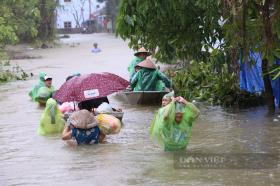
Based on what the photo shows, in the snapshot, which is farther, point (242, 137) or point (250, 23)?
point (242, 137)

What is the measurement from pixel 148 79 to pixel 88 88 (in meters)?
3.48

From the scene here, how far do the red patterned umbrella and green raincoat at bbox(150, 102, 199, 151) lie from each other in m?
1.88

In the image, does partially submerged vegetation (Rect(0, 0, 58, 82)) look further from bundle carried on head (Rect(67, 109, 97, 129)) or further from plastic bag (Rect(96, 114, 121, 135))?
bundle carried on head (Rect(67, 109, 97, 129))

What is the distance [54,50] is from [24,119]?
2816 centimetres

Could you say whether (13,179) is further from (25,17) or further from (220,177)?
(25,17)

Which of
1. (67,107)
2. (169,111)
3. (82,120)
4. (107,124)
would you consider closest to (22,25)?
(67,107)

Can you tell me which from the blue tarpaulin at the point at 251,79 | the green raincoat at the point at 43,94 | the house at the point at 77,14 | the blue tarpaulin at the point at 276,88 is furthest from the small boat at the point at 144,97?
the house at the point at 77,14

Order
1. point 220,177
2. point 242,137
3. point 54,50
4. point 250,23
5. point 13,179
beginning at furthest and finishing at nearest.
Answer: point 54,50
point 242,137
point 250,23
point 13,179
point 220,177

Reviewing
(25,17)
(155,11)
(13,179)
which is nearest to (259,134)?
(155,11)

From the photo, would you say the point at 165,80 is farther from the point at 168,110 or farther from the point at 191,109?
the point at 168,110

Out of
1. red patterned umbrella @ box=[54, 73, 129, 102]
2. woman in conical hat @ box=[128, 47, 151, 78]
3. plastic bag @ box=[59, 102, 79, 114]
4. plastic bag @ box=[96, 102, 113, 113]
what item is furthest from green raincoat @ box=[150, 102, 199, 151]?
woman in conical hat @ box=[128, 47, 151, 78]

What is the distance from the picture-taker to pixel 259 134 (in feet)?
34.8

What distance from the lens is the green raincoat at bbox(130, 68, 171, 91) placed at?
44.8 ft

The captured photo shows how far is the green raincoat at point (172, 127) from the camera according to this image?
8.33 m
